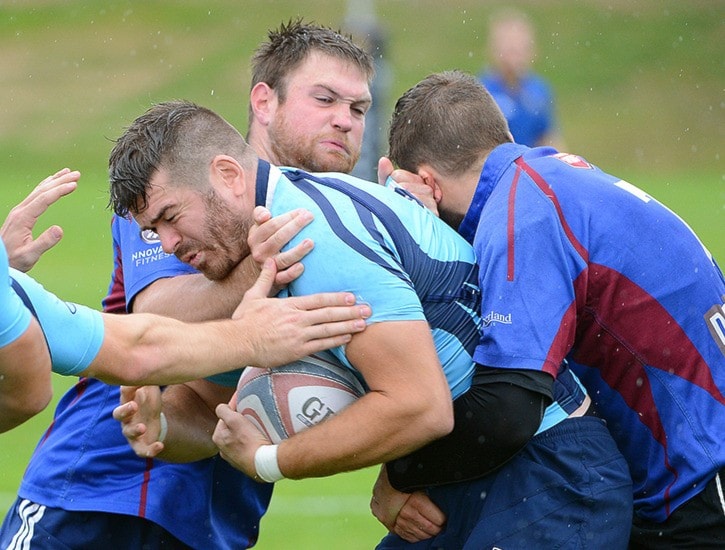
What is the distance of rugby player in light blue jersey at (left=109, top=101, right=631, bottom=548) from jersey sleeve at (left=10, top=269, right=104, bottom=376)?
70cm

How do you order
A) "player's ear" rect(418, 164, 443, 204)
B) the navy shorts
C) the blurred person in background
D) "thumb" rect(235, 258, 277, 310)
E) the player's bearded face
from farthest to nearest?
the blurred person in background
the player's bearded face
"player's ear" rect(418, 164, 443, 204)
the navy shorts
"thumb" rect(235, 258, 277, 310)

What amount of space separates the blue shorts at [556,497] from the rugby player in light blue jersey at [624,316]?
4.7 inches

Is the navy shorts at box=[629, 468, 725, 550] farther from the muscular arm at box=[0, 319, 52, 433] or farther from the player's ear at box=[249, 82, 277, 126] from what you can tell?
the player's ear at box=[249, 82, 277, 126]

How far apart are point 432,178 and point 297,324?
1.15m

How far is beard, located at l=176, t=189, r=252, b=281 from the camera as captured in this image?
488cm

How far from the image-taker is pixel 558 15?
144 feet

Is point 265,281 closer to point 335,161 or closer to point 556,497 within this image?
point 556,497

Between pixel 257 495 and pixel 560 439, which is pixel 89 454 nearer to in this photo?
pixel 257 495

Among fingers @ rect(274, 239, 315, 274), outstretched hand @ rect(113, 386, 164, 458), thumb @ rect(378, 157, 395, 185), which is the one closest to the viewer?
fingers @ rect(274, 239, 315, 274)

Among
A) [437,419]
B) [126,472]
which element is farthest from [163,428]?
[437,419]

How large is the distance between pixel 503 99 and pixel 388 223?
39.7 feet

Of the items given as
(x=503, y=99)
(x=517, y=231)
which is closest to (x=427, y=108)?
(x=517, y=231)

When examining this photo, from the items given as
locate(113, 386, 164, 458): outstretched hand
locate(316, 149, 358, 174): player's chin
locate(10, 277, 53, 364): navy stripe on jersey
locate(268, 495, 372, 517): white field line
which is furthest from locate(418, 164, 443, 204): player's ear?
locate(268, 495, 372, 517): white field line

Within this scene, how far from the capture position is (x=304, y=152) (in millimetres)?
6094
